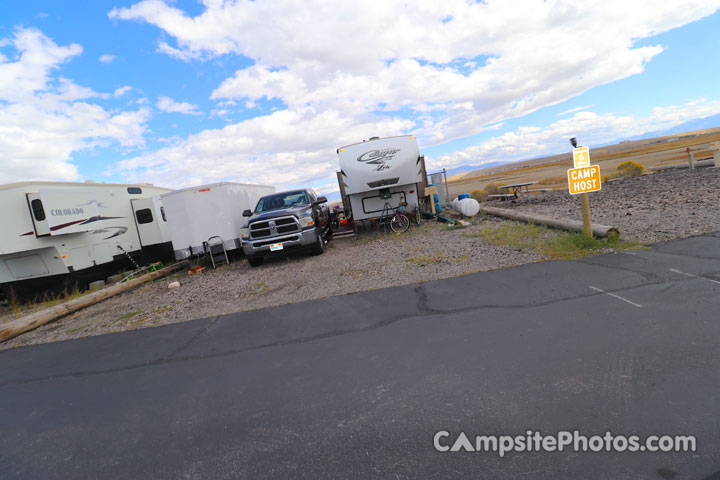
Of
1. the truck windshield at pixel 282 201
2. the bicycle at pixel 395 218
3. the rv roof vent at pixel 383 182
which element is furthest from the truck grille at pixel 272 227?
the bicycle at pixel 395 218

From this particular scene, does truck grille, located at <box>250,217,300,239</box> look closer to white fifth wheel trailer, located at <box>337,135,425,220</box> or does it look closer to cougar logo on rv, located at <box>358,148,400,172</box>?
white fifth wheel trailer, located at <box>337,135,425,220</box>

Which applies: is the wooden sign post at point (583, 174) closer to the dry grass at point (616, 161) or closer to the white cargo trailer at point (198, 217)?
the white cargo trailer at point (198, 217)

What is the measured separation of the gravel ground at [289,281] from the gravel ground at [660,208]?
280 centimetres

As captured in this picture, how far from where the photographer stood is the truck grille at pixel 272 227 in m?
10.5

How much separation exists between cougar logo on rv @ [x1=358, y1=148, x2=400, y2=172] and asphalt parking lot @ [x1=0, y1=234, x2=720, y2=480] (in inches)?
277

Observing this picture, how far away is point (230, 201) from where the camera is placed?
12.4m

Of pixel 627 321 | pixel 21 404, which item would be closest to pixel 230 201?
pixel 21 404

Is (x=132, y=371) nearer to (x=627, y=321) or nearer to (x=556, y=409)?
(x=556, y=409)

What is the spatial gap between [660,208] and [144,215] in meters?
17.3

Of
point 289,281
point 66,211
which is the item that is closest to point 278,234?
point 289,281

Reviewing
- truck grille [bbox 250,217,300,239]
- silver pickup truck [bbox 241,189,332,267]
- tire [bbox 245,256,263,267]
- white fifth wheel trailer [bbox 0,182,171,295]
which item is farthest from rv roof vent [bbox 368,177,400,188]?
white fifth wheel trailer [bbox 0,182,171,295]

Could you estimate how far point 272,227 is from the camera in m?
10.5

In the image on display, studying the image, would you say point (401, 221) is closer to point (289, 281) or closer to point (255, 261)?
point (255, 261)

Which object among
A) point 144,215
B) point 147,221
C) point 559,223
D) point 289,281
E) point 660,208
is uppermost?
point 144,215
